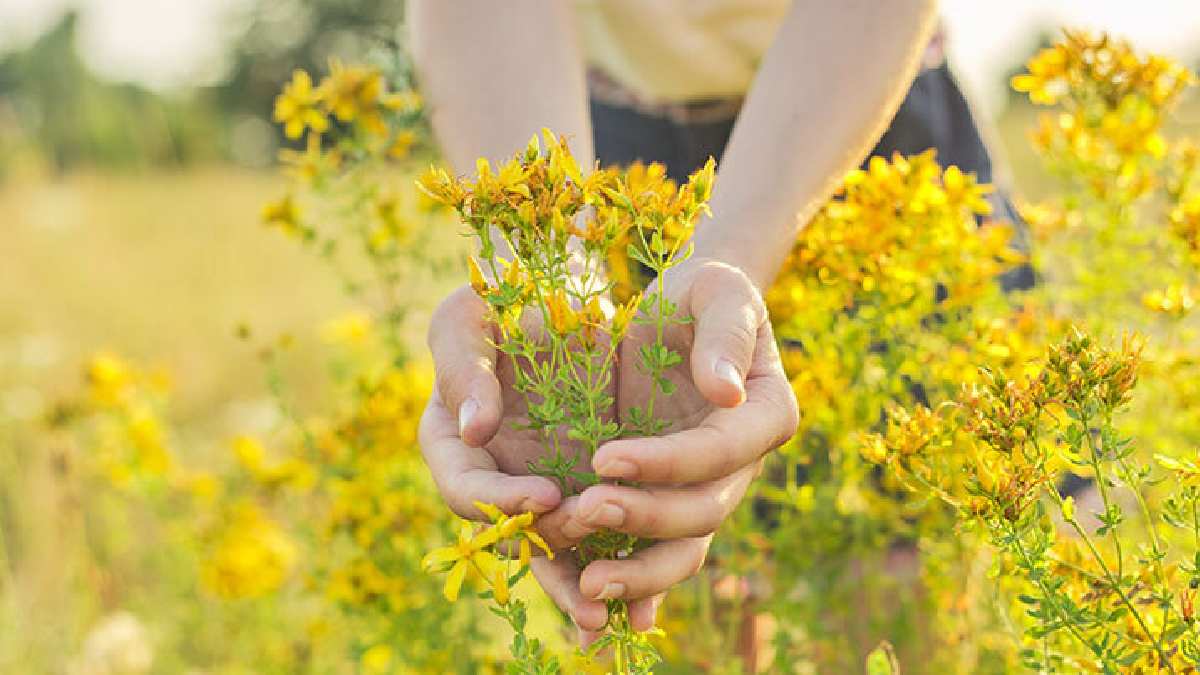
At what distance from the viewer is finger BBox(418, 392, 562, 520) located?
961mm

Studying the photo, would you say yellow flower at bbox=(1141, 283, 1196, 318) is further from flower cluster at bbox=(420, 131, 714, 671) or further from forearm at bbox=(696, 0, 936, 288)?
flower cluster at bbox=(420, 131, 714, 671)

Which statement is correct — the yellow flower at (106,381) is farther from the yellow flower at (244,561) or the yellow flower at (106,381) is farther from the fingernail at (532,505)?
the fingernail at (532,505)

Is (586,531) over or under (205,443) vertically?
over

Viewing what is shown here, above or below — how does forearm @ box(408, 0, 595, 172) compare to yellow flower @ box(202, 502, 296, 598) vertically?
above

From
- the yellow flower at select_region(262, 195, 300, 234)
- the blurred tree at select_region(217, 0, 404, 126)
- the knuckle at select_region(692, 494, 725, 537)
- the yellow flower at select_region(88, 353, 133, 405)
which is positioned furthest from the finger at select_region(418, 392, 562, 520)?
the blurred tree at select_region(217, 0, 404, 126)

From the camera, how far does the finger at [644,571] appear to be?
38.0 inches

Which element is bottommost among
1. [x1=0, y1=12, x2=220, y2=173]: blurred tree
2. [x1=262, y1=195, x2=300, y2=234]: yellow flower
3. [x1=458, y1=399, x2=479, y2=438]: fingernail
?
[x1=0, y1=12, x2=220, y2=173]: blurred tree

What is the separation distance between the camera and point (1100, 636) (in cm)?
114

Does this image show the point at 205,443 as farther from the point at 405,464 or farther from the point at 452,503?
the point at 452,503

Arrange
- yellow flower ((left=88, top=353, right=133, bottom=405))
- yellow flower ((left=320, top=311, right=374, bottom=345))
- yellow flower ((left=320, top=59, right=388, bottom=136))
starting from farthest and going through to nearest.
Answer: yellow flower ((left=88, top=353, right=133, bottom=405))
yellow flower ((left=320, top=311, right=374, bottom=345))
yellow flower ((left=320, top=59, right=388, bottom=136))

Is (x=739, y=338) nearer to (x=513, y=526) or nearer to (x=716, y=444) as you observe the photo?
(x=716, y=444)

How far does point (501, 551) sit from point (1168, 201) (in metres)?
1.11

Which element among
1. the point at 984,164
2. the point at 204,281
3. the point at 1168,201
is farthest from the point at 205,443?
the point at 1168,201

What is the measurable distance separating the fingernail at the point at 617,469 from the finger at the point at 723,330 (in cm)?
8
